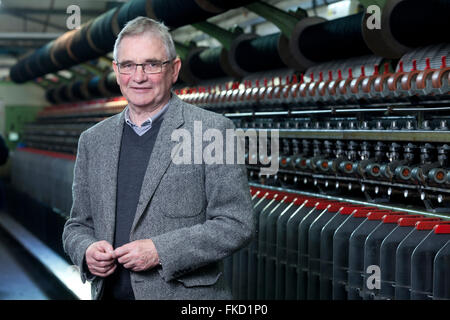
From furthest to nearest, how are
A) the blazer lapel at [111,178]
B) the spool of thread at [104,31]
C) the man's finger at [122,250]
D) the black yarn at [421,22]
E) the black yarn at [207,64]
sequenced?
the black yarn at [207,64], the spool of thread at [104,31], the black yarn at [421,22], the blazer lapel at [111,178], the man's finger at [122,250]

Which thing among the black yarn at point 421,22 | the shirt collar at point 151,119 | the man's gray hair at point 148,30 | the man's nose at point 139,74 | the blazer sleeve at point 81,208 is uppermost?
the black yarn at point 421,22

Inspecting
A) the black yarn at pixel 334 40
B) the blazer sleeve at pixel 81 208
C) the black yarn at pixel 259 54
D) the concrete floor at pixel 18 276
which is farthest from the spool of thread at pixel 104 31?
the blazer sleeve at pixel 81 208

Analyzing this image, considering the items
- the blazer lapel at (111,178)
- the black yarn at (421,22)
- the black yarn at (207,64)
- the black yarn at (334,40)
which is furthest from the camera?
the black yarn at (207,64)

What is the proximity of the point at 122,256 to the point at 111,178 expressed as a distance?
28cm

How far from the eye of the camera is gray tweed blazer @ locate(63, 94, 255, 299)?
2039 mm

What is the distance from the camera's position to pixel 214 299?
2135 mm

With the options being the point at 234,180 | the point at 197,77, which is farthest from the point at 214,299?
the point at 197,77

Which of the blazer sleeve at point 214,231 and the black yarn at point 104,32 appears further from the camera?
the black yarn at point 104,32

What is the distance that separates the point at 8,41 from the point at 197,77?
6309mm

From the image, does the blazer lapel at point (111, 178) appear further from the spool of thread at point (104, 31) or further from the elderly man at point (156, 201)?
the spool of thread at point (104, 31)

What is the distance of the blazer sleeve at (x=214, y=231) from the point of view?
6.64ft

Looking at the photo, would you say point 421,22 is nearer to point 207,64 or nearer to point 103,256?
point 103,256

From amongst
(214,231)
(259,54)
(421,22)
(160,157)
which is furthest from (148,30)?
(259,54)

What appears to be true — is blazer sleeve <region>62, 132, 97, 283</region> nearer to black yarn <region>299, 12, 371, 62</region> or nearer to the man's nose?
the man's nose
